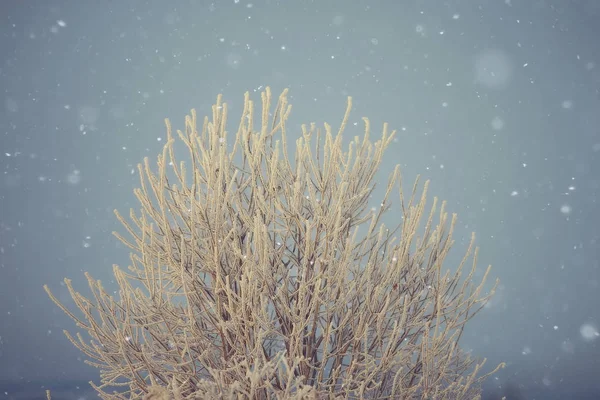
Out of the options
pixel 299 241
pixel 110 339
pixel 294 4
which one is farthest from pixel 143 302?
pixel 294 4

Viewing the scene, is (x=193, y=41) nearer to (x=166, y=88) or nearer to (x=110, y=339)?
(x=166, y=88)

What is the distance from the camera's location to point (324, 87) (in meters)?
21.4

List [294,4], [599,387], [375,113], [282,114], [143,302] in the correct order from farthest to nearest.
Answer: [294,4] < [375,113] < [599,387] < [143,302] < [282,114]

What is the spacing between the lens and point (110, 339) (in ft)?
12.8

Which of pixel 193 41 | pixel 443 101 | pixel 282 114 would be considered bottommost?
pixel 282 114

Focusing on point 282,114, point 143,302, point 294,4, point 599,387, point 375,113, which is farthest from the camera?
point 294,4

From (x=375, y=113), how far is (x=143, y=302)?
15762 millimetres

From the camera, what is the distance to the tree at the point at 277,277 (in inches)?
145

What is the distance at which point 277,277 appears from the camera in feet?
13.7

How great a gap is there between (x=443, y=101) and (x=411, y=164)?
7.50ft

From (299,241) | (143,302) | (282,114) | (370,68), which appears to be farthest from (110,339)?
(370,68)

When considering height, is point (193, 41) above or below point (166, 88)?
above

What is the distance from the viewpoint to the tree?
3.69 meters

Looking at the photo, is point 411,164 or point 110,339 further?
point 411,164
